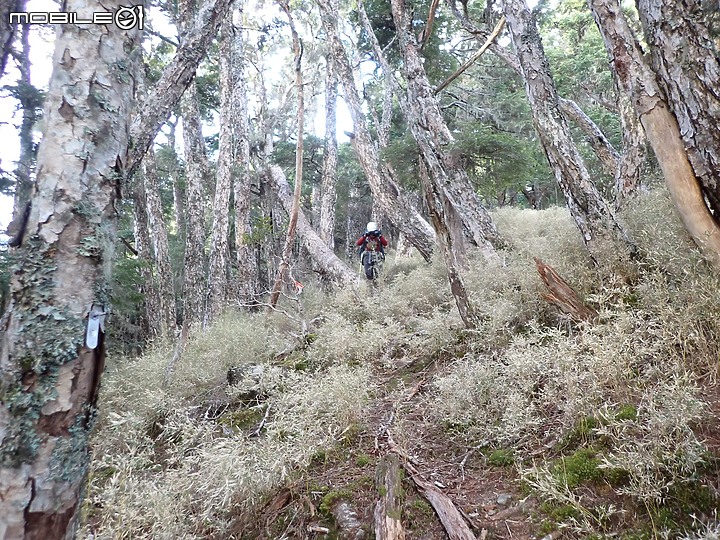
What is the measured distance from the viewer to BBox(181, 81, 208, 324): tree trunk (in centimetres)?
914

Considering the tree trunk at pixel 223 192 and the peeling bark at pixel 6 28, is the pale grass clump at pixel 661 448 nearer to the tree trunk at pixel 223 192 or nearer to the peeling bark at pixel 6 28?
the peeling bark at pixel 6 28

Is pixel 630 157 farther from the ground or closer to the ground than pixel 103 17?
farther from the ground

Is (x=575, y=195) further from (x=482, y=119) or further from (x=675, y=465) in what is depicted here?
(x=482, y=119)

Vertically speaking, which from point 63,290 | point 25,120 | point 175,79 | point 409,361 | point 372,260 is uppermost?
point 25,120

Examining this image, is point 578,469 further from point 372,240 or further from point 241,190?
point 241,190

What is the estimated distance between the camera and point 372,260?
9531 mm

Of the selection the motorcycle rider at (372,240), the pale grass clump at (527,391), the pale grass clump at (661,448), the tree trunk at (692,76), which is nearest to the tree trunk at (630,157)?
the tree trunk at (692,76)

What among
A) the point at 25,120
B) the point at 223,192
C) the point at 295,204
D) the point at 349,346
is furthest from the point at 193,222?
the point at 349,346

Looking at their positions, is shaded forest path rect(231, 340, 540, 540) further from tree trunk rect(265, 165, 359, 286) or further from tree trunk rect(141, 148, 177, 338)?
tree trunk rect(141, 148, 177, 338)

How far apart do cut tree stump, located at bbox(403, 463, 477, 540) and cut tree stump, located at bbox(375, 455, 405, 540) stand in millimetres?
146

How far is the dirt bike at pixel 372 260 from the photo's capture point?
30.6 ft

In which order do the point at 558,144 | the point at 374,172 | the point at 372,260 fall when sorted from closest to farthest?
the point at 558,144, the point at 374,172, the point at 372,260

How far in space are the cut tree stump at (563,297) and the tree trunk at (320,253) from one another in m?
4.94

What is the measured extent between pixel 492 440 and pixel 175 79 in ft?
11.0
